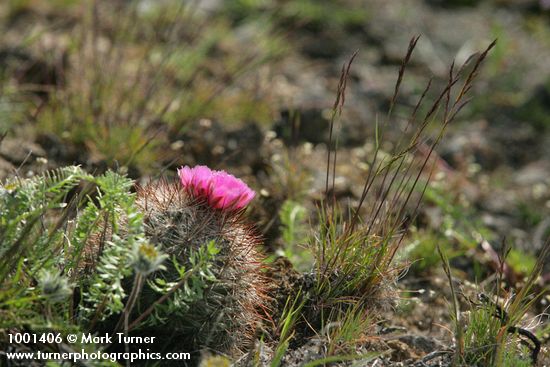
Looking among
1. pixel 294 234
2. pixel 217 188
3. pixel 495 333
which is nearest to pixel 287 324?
pixel 217 188

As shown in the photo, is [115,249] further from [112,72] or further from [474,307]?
[112,72]

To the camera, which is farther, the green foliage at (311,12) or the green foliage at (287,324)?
the green foliage at (311,12)

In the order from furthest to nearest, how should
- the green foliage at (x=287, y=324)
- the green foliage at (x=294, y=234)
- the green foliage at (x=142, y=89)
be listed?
the green foliage at (x=142, y=89) → the green foliage at (x=294, y=234) → the green foliage at (x=287, y=324)

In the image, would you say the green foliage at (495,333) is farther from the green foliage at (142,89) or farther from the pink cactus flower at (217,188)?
the green foliage at (142,89)

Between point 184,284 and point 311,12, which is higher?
point 311,12

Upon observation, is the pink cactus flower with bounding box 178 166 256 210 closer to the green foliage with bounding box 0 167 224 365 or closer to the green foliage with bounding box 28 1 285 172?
the green foliage with bounding box 0 167 224 365

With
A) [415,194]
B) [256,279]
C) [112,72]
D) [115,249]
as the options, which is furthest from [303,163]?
[115,249]

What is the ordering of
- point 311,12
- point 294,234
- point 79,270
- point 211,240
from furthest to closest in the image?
point 311,12 < point 294,234 < point 79,270 < point 211,240

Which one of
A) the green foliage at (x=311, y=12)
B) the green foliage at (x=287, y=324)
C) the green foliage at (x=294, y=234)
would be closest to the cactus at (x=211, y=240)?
the green foliage at (x=287, y=324)

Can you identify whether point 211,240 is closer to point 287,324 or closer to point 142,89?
point 287,324

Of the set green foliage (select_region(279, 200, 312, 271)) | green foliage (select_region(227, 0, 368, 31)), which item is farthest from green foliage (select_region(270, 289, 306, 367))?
green foliage (select_region(227, 0, 368, 31))
